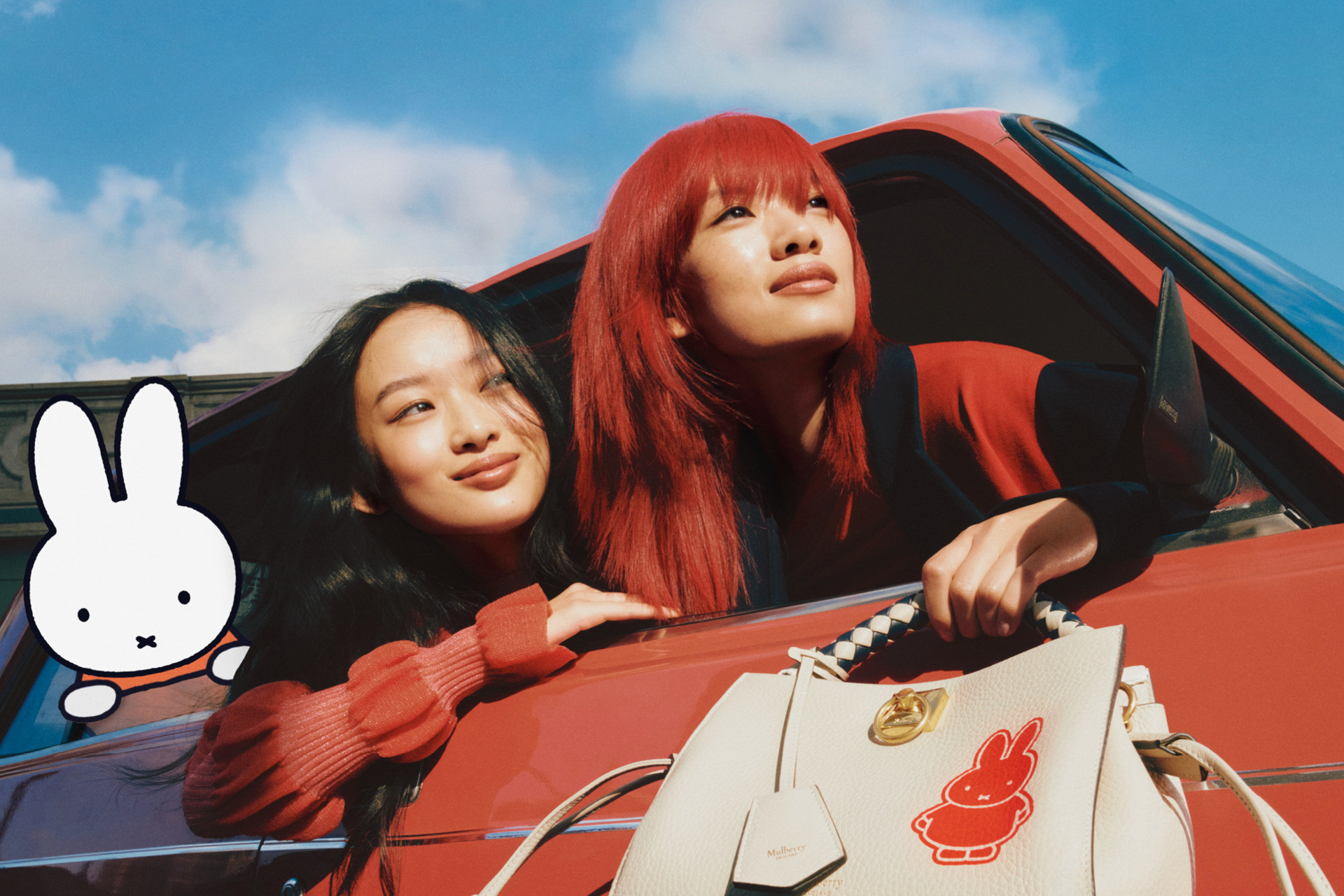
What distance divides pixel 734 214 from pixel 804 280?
193 mm

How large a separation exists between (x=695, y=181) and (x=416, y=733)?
104 cm

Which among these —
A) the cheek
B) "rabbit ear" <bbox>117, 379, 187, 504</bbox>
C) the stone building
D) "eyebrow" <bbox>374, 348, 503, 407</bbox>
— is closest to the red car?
"eyebrow" <bbox>374, 348, 503, 407</bbox>

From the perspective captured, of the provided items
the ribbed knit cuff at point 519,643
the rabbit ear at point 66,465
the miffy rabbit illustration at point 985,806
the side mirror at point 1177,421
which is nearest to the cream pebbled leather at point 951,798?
the miffy rabbit illustration at point 985,806

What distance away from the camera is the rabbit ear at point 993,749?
62cm

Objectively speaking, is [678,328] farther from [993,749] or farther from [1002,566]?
[993,749]

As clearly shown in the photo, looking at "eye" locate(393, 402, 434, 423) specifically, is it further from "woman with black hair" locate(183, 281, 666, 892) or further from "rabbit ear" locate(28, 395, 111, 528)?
"rabbit ear" locate(28, 395, 111, 528)

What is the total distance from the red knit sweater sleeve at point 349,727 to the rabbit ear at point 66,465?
4.00 feet

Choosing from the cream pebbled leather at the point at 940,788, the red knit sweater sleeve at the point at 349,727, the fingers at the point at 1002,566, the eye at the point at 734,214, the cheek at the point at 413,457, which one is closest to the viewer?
the cream pebbled leather at the point at 940,788

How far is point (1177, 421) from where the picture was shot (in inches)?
29.4

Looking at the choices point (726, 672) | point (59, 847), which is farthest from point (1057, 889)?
point (59, 847)

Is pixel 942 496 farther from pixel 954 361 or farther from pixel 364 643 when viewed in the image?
pixel 364 643

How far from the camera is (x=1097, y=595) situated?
0.86 m

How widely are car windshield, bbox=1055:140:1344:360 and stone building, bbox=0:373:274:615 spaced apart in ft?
36.9

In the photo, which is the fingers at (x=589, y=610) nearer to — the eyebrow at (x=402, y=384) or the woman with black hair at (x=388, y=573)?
the woman with black hair at (x=388, y=573)
